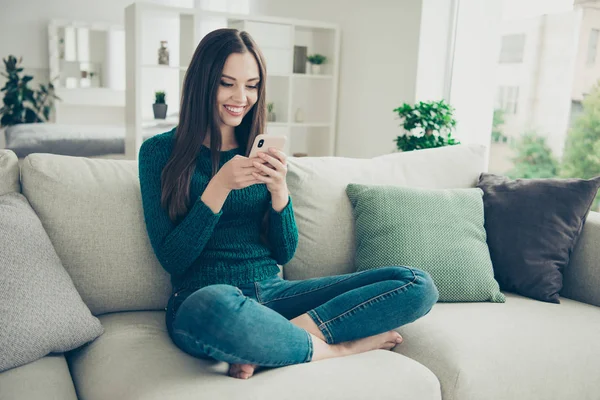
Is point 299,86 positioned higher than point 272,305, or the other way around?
point 299,86

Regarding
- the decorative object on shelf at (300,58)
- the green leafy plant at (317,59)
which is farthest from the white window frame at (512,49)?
the decorative object on shelf at (300,58)

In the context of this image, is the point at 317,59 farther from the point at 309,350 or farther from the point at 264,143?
the point at 309,350

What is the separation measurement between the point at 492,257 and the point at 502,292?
12cm

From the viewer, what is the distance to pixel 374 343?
1.56 metres

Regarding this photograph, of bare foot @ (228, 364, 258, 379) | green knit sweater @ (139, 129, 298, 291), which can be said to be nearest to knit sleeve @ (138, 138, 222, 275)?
green knit sweater @ (139, 129, 298, 291)

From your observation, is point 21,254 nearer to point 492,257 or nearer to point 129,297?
point 129,297

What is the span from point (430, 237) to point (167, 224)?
0.83 m

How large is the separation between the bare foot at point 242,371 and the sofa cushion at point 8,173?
2.70 ft

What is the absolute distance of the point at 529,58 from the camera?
3.47 meters

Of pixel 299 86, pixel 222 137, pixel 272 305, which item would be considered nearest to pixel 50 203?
pixel 222 137

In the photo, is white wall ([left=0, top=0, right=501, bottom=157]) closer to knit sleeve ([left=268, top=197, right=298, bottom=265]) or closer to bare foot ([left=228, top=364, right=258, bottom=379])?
knit sleeve ([left=268, top=197, right=298, bottom=265])

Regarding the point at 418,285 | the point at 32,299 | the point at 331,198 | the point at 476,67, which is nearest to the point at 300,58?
the point at 476,67

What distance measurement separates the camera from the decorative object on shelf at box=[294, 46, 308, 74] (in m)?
4.61

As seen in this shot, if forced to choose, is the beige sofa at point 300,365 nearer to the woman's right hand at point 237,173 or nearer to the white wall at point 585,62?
the woman's right hand at point 237,173
